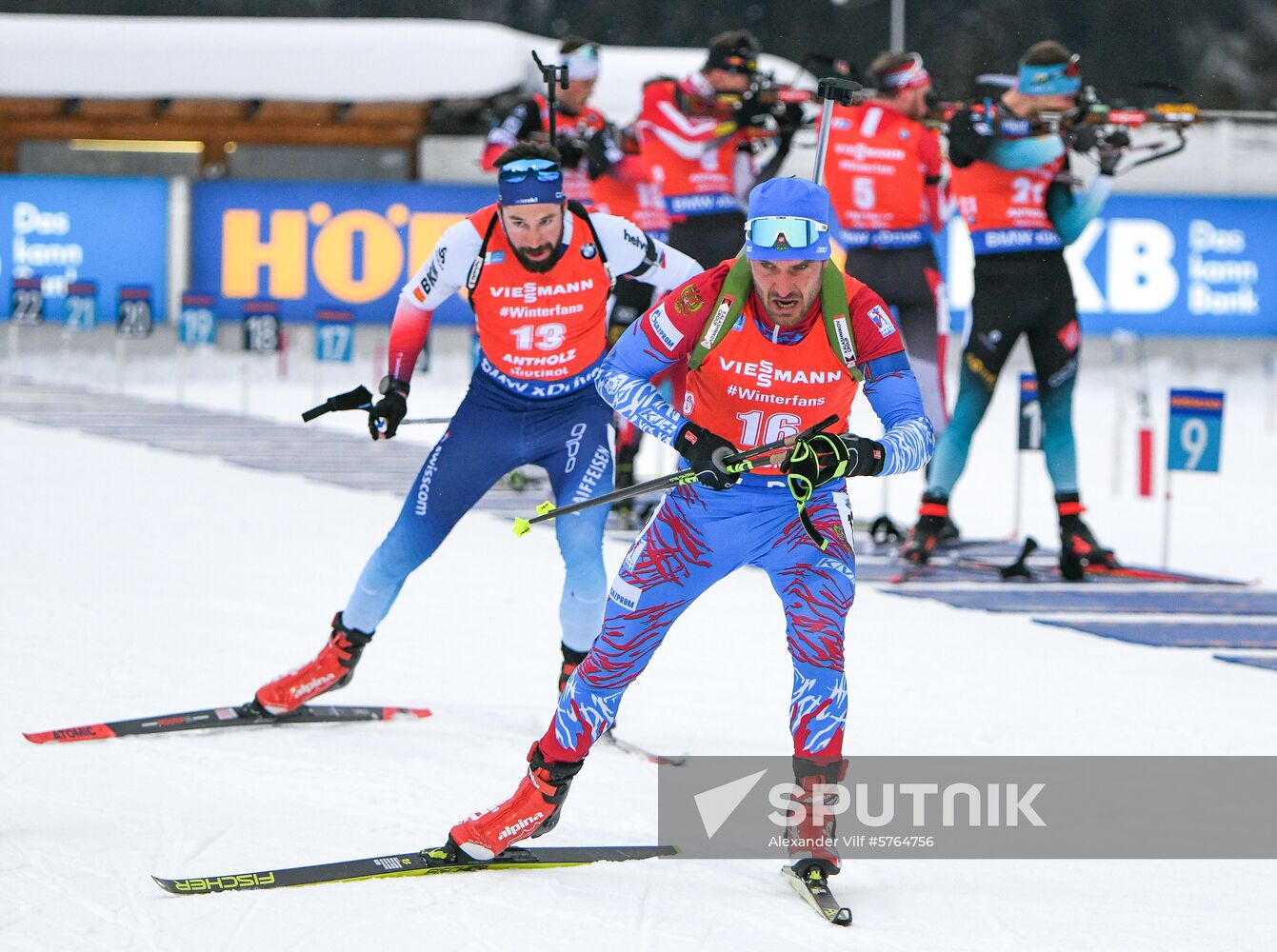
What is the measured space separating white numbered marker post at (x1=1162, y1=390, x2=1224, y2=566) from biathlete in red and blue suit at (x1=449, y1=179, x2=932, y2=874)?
5.39 meters

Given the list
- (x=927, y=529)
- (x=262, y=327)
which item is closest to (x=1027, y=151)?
(x=927, y=529)

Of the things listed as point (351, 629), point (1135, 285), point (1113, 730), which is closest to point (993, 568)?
point (1113, 730)

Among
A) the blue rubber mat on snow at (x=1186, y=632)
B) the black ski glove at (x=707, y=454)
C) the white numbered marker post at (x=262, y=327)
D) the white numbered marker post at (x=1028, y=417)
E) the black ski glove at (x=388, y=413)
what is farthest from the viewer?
the white numbered marker post at (x=262, y=327)

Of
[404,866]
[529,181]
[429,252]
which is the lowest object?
[404,866]

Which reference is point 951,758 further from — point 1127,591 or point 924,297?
point 924,297

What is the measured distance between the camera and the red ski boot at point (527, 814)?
4.42 metres

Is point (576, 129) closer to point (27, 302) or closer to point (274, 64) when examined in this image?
point (27, 302)

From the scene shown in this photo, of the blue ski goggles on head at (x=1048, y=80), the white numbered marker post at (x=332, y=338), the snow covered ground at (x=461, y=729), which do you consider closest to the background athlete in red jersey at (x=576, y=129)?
the snow covered ground at (x=461, y=729)

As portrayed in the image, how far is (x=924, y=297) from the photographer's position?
975 cm

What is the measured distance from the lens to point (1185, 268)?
18375 mm

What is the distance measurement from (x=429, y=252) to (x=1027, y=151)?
10.1 metres

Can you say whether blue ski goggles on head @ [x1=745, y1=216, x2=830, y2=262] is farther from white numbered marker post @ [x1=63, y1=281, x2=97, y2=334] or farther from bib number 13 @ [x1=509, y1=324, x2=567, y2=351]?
white numbered marker post @ [x1=63, y1=281, x2=97, y2=334]

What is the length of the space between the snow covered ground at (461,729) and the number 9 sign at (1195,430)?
80 cm

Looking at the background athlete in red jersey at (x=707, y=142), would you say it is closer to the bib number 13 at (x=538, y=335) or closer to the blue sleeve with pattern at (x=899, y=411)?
the bib number 13 at (x=538, y=335)
